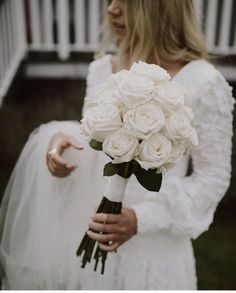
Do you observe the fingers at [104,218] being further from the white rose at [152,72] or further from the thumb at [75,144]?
the white rose at [152,72]

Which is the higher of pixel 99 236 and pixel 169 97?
pixel 169 97

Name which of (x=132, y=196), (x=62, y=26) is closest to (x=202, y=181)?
(x=132, y=196)

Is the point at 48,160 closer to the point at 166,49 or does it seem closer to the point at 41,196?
the point at 41,196

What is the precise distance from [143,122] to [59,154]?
496 millimetres

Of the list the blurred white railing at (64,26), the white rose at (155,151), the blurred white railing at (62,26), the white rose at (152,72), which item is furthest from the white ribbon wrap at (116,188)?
the blurred white railing at (62,26)

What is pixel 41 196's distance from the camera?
171 cm

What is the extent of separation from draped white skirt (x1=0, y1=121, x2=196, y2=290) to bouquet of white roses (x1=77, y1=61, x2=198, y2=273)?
1.50ft

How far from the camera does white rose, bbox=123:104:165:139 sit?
3.80ft

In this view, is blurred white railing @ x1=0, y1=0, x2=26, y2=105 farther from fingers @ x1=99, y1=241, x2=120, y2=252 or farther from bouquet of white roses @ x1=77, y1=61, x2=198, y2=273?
bouquet of white roses @ x1=77, y1=61, x2=198, y2=273

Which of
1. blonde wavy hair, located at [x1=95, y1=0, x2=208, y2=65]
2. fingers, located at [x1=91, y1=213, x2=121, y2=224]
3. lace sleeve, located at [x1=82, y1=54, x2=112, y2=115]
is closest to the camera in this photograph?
fingers, located at [x1=91, y1=213, x2=121, y2=224]

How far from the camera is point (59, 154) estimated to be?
1591 mm

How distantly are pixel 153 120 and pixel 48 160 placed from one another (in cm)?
53

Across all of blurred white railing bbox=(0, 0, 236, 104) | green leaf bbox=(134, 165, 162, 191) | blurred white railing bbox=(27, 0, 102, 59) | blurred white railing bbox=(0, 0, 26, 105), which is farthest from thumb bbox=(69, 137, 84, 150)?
blurred white railing bbox=(27, 0, 102, 59)

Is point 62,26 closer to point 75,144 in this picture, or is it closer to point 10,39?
point 10,39
